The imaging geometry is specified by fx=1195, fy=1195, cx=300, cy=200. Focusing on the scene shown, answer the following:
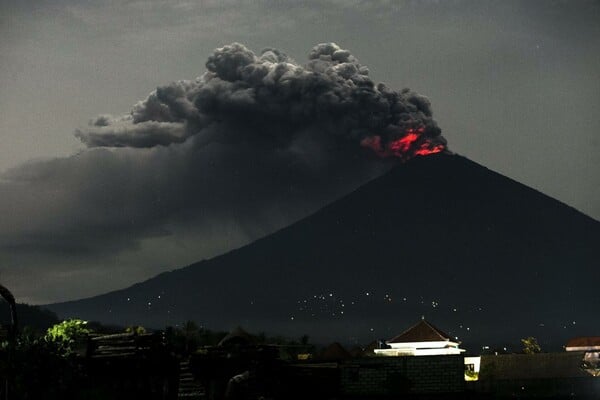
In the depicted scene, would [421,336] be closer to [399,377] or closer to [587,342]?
[399,377]

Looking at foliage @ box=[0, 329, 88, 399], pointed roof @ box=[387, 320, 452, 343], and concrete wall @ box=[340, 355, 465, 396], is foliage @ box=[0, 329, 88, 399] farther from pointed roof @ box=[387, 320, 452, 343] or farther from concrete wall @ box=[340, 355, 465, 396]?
pointed roof @ box=[387, 320, 452, 343]

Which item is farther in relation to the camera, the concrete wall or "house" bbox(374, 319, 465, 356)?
"house" bbox(374, 319, 465, 356)

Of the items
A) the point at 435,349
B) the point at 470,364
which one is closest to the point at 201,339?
the point at 470,364

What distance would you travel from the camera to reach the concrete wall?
39.1 meters

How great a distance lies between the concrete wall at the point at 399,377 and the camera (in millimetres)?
39062

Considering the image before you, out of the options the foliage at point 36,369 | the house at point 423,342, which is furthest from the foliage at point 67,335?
the house at point 423,342

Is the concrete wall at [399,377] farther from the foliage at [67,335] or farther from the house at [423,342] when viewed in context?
the house at [423,342]

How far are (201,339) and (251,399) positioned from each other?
14.2 metres

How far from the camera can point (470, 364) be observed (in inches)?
3017

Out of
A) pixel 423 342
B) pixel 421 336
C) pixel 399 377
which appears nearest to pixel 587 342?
pixel 421 336

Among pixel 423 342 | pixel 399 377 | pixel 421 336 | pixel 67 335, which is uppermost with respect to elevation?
pixel 421 336

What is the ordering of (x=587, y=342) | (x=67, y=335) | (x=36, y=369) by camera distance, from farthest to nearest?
1. (x=587, y=342)
2. (x=67, y=335)
3. (x=36, y=369)

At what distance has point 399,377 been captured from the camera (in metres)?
39.3

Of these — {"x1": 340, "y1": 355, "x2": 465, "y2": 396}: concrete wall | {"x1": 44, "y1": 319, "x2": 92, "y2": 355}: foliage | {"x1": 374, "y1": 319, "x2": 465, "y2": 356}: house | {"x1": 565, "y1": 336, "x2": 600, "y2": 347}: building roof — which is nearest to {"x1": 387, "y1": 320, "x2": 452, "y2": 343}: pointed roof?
{"x1": 374, "y1": 319, "x2": 465, "y2": 356}: house
